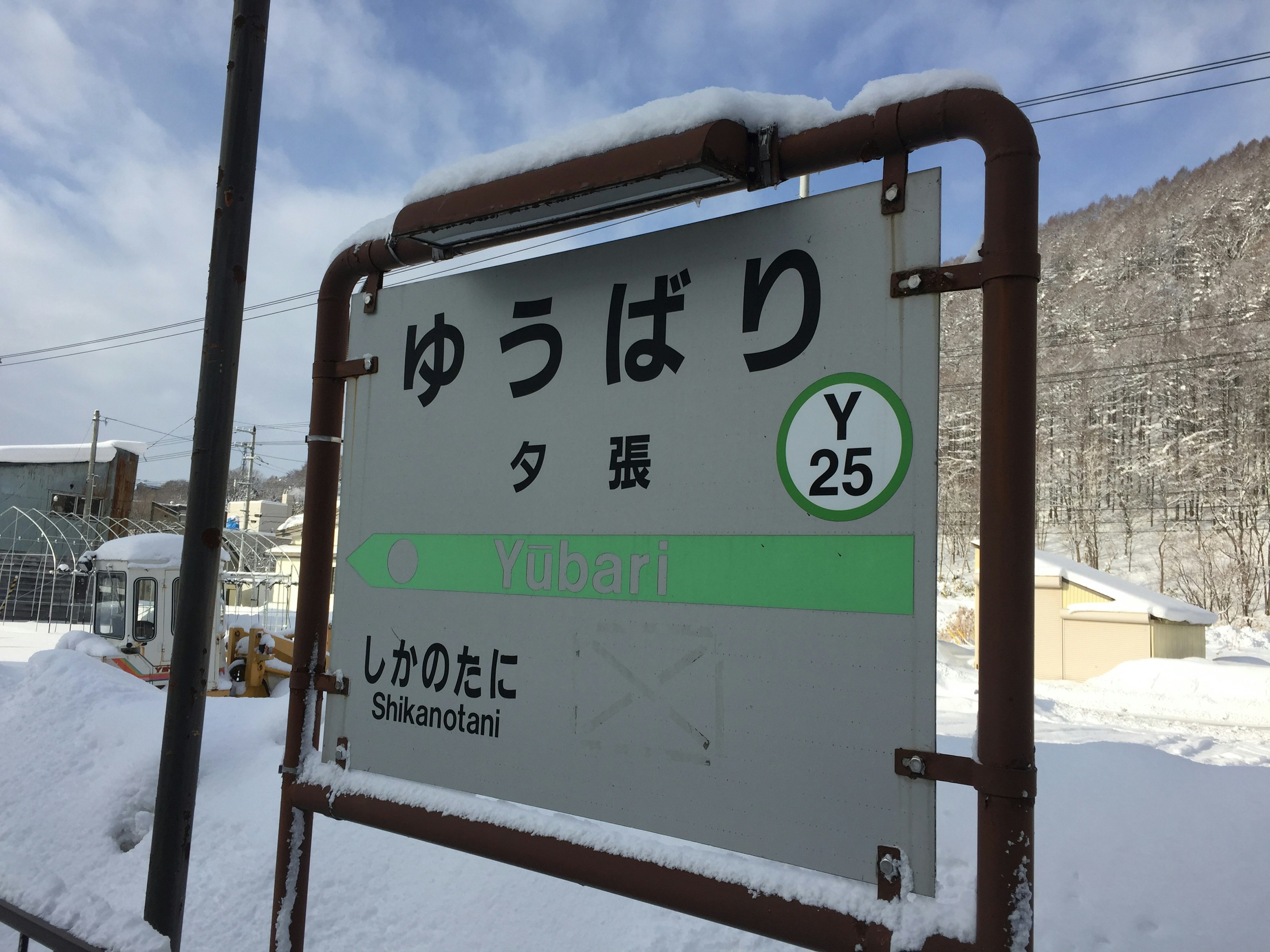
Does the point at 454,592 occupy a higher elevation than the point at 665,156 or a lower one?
lower

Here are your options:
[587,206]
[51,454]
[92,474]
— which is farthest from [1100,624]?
[51,454]

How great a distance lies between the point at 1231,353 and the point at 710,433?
74.4m

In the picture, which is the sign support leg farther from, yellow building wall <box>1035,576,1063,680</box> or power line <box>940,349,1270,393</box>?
power line <box>940,349,1270,393</box>

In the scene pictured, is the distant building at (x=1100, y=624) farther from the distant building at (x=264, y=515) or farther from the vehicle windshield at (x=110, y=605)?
the distant building at (x=264, y=515)

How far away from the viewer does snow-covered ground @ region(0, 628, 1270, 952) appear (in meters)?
4.26

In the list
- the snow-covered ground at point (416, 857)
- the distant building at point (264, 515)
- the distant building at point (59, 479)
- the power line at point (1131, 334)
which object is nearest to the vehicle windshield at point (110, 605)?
the snow-covered ground at point (416, 857)

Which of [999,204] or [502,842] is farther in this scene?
[502,842]

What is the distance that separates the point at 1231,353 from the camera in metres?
60.9

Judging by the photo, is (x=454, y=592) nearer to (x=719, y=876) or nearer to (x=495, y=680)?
(x=495, y=680)

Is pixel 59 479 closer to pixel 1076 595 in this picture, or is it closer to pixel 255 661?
pixel 255 661

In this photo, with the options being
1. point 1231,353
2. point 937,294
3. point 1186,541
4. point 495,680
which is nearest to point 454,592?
point 495,680

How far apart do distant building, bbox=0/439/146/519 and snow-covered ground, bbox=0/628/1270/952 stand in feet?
98.1

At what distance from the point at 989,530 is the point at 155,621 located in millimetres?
14810

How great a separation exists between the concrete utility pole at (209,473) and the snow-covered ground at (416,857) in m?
0.28
